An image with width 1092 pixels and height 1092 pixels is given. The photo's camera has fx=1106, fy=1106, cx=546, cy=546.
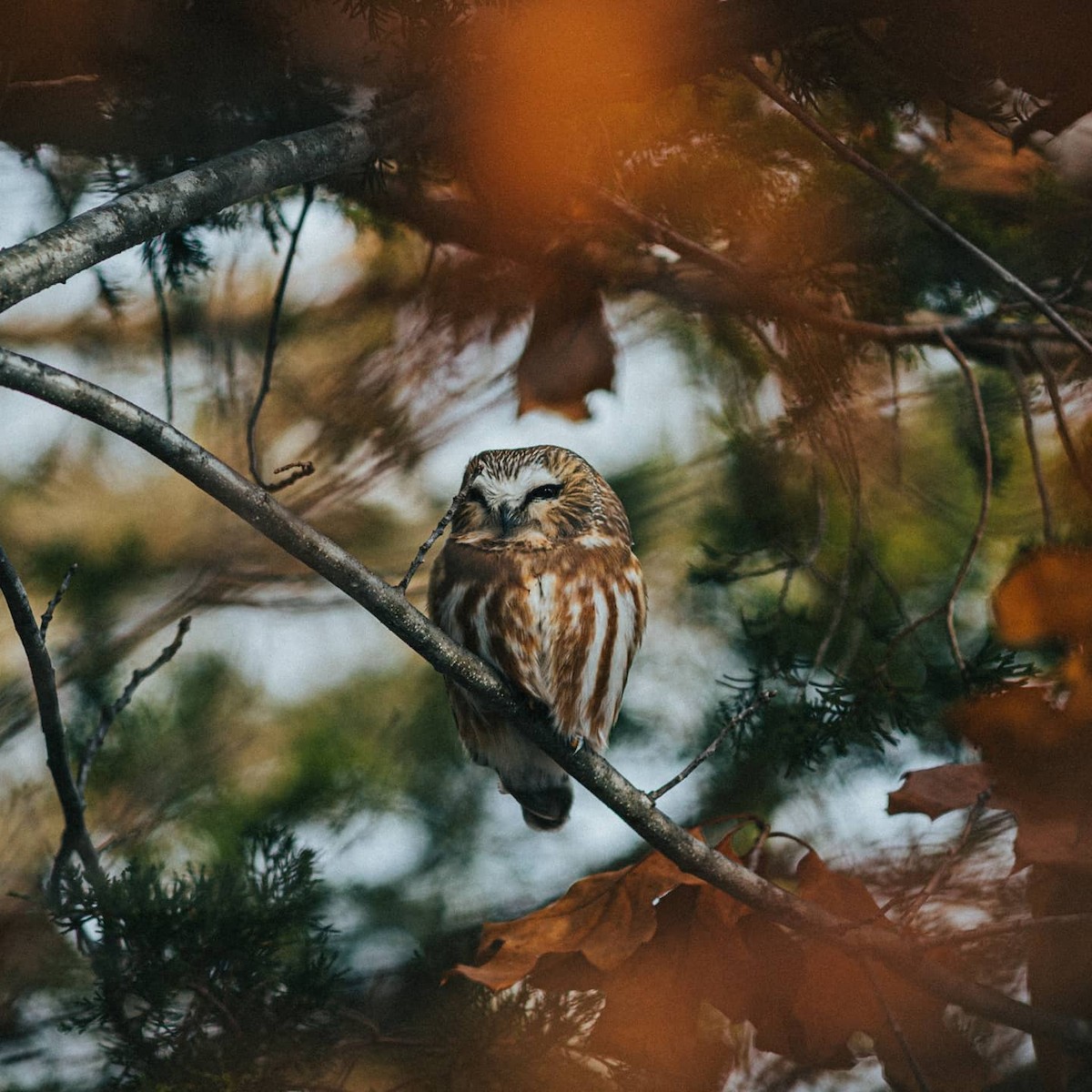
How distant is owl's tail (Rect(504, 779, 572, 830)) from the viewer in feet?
10.5

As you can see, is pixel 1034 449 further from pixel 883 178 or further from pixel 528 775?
pixel 528 775

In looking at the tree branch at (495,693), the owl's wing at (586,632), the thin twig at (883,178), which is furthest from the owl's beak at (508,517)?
the thin twig at (883,178)

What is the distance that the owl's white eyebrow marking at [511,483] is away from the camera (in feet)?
9.34

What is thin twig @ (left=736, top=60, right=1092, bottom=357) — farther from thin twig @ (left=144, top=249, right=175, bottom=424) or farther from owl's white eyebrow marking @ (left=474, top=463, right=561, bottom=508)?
thin twig @ (left=144, top=249, right=175, bottom=424)

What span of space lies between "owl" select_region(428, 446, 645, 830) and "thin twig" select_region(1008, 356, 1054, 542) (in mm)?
1004

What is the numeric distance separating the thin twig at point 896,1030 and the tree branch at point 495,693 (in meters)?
0.04

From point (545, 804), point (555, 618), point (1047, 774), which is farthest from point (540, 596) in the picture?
point (1047, 774)

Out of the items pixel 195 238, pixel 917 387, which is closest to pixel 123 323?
pixel 195 238

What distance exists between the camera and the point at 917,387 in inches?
155

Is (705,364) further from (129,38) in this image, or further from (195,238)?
(129,38)

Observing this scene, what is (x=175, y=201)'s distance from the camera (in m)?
1.83

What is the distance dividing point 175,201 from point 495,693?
43.3 inches

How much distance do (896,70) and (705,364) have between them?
163cm

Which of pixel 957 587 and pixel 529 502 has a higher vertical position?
pixel 529 502
